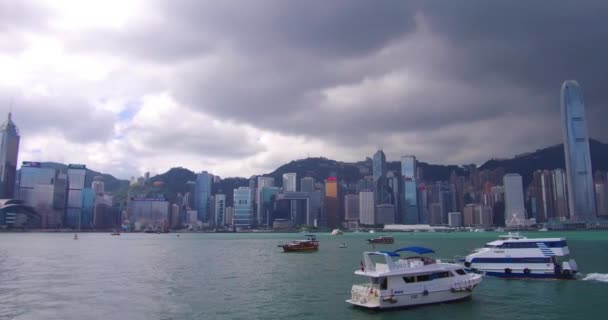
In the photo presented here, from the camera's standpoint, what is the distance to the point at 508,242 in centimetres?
6044

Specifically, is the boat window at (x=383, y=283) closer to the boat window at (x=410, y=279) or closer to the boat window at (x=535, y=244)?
the boat window at (x=410, y=279)

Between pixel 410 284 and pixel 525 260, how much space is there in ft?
80.8

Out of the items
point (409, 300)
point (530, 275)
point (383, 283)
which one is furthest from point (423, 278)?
point (530, 275)

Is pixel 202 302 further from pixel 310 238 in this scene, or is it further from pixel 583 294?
pixel 310 238

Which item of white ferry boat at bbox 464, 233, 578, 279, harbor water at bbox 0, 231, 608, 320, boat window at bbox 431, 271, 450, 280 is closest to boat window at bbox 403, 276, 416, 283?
boat window at bbox 431, 271, 450, 280

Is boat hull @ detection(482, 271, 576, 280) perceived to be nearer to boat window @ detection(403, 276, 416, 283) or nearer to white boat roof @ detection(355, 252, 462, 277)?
white boat roof @ detection(355, 252, 462, 277)

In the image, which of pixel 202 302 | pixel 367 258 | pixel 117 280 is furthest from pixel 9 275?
pixel 367 258

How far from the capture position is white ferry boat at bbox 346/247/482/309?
41.5 meters

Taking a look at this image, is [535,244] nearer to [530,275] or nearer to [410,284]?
[530,275]

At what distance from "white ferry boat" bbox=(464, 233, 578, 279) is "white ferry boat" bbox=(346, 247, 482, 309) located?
16.3 m

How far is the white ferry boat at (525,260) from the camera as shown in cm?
5738

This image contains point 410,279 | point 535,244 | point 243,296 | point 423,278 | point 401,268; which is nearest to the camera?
point 410,279

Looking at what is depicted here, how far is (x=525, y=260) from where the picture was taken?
2319 inches

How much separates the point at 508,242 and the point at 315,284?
25509mm
